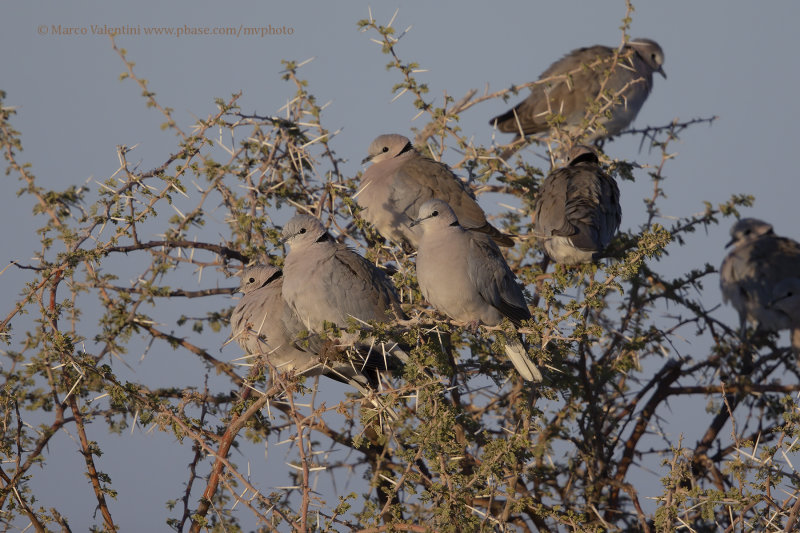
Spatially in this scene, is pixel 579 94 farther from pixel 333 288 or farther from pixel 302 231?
pixel 333 288

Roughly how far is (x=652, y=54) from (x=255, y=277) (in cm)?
667

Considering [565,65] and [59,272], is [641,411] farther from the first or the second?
[565,65]

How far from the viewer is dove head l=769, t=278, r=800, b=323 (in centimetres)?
767

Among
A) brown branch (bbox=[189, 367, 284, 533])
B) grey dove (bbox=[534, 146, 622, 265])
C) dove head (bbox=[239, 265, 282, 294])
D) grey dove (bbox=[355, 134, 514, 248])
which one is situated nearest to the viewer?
brown branch (bbox=[189, 367, 284, 533])

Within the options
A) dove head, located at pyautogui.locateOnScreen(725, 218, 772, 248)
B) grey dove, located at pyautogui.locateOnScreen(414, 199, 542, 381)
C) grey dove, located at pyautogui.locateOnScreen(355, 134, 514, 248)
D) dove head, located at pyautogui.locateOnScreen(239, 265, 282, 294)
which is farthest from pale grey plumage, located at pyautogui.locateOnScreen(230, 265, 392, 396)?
dove head, located at pyautogui.locateOnScreen(725, 218, 772, 248)

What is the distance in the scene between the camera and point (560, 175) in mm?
6133

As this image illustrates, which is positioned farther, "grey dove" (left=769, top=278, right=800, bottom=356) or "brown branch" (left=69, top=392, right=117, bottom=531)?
"grey dove" (left=769, top=278, right=800, bottom=356)

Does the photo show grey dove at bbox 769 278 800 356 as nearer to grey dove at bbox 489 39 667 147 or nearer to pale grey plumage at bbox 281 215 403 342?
grey dove at bbox 489 39 667 147

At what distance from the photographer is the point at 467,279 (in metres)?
4.88

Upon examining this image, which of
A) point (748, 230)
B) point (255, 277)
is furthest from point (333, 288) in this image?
point (748, 230)

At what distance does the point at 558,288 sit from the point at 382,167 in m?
2.61

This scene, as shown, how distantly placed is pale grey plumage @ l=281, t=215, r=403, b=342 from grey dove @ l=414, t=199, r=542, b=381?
26 centimetres

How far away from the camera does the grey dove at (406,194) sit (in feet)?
20.1

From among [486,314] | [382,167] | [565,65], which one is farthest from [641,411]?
[565,65]
